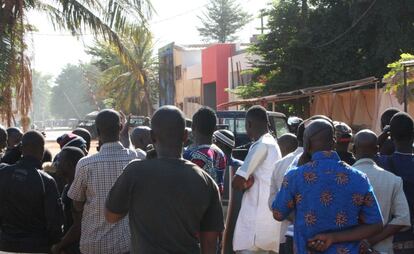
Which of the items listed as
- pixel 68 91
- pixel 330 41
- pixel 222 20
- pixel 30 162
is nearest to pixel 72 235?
pixel 30 162

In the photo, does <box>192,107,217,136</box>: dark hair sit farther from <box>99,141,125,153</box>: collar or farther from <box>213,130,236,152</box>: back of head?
<box>99,141,125,153</box>: collar

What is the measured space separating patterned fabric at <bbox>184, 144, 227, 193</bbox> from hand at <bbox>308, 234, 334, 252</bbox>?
4.63 ft

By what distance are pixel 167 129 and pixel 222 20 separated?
77.5 m

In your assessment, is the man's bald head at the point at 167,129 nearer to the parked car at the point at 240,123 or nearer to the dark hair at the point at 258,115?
the dark hair at the point at 258,115

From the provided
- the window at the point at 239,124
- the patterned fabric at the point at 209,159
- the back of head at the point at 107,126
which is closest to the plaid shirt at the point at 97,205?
the back of head at the point at 107,126

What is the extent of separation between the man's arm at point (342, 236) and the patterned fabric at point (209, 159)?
142cm

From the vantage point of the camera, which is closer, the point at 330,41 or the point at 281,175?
the point at 281,175

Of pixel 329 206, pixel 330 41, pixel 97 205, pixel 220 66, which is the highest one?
pixel 220 66

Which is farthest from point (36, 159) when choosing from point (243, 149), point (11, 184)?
point (243, 149)

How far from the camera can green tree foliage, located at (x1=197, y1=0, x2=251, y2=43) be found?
263 ft

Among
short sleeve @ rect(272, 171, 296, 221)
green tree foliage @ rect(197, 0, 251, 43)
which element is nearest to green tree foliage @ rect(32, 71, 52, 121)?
green tree foliage @ rect(197, 0, 251, 43)

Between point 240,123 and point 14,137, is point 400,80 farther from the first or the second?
point 14,137

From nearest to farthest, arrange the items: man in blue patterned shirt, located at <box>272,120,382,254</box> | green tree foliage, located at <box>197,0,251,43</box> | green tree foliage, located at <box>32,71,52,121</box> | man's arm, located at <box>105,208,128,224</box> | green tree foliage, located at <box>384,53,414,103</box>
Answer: man's arm, located at <box>105,208,128,224</box>
man in blue patterned shirt, located at <box>272,120,382,254</box>
green tree foliage, located at <box>384,53,414,103</box>
green tree foliage, located at <box>197,0,251,43</box>
green tree foliage, located at <box>32,71,52,121</box>

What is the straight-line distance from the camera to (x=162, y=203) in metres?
3.75
